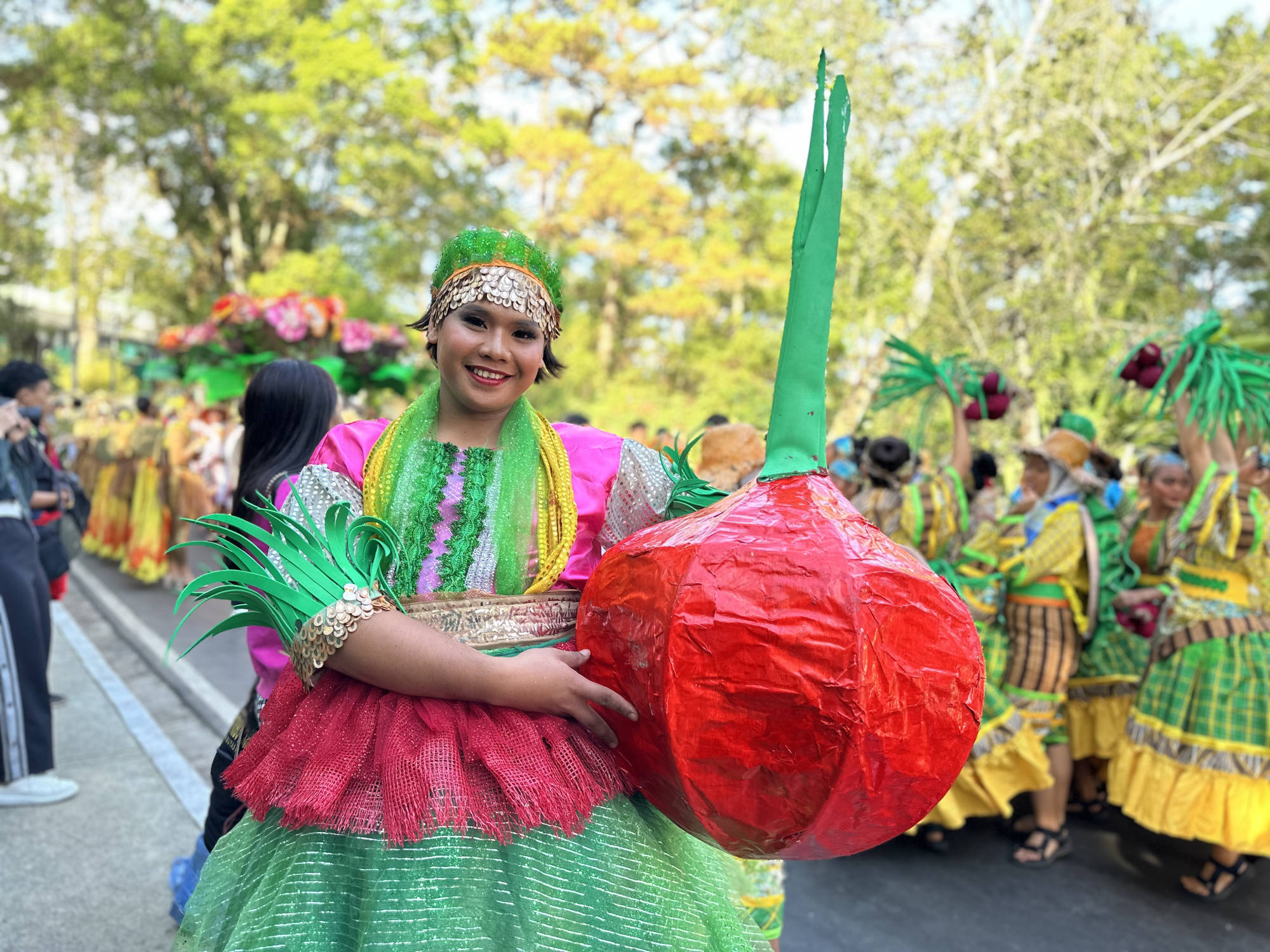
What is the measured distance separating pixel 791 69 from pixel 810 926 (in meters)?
12.8

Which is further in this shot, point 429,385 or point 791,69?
point 791,69

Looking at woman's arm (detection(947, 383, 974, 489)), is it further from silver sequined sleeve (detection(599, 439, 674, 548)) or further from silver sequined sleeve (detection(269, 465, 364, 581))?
silver sequined sleeve (detection(269, 465, 364, 581))

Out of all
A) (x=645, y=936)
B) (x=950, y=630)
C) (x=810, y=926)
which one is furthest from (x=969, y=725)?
(x=810, y=926)

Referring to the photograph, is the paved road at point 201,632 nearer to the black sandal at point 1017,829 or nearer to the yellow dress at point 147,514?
the yellow dress at point 147,514

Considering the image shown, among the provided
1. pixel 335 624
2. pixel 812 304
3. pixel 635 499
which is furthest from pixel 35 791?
pixel 812 304

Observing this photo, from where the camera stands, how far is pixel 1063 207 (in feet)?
37.9

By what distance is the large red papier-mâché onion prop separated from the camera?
1153 millimetres

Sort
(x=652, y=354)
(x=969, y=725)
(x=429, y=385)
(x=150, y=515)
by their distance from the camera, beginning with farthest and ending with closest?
(x=652, y=354)
(x=150, y=515)
(x=429, y=385)
(x=969, y=725)

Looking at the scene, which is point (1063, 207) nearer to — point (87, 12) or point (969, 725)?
point (969, 725)

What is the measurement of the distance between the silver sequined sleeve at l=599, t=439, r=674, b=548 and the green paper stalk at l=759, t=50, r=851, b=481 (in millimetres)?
338

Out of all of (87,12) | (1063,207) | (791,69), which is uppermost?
(87,12)

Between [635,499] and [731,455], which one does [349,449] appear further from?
[731,455]

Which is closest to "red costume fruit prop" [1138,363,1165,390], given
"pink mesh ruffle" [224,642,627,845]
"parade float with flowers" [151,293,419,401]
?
"pink mesh ruffle" [224,642,627,845]

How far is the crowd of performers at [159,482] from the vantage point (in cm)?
1000
